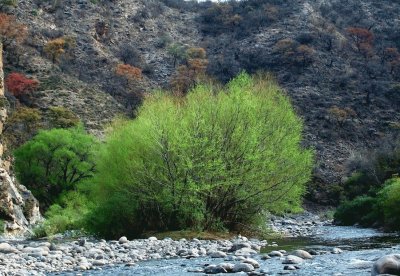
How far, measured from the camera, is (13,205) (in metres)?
32.3

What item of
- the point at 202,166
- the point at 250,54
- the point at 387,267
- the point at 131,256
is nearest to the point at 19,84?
the point at 250,54

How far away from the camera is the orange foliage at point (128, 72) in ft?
251

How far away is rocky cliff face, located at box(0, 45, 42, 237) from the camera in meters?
30.2

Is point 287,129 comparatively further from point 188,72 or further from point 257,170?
point 188,72

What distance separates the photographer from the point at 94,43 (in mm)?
82938

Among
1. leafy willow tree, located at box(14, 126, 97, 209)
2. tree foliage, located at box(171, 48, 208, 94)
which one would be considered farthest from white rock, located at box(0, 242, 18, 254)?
tree foliage, located at box(171, 48, 208, 94)

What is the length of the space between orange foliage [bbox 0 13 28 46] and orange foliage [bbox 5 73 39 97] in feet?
29.4

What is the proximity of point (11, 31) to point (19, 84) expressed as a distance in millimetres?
13425

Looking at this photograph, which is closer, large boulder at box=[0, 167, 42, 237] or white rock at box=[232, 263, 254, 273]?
white rock at box=[232, 263, 254, 273]

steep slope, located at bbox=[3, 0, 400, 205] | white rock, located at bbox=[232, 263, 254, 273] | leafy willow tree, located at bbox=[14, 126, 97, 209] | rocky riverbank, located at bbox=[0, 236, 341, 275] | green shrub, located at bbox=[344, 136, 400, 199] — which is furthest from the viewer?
steep slope, located at bbox=[3, 0, 400, 205]

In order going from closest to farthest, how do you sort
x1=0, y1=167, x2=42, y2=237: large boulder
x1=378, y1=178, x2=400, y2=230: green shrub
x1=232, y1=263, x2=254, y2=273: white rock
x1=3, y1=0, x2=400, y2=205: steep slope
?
x1=232, y1=263, x2=254, y2=273: white rock → x1=378, y1=178, x2=400, y2=230: green shrub → x1=0, y1=167, x2=42, y2=237: large boulder → x1=3, y1=0, x2=400, y2=205: steep slope

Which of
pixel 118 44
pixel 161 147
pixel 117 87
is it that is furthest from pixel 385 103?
pixel 161 147

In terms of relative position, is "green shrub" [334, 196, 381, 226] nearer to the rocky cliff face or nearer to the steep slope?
the rocky cliff face

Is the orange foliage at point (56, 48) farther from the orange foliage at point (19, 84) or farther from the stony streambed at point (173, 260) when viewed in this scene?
the stony streambed at point (173, 260)
